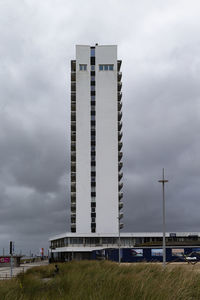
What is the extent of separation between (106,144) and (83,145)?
5.26m

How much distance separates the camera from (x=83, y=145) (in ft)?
309

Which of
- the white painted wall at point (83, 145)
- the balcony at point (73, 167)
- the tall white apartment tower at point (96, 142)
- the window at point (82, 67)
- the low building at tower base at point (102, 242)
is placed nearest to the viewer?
the low building at tower base at point (102, 242)

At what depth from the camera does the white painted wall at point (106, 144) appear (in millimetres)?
90938

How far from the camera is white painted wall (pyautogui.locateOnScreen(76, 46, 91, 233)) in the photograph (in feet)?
298

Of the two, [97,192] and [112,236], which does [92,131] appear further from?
[112,236]

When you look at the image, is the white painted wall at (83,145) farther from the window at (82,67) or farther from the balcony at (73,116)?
the balcony at (73,116)

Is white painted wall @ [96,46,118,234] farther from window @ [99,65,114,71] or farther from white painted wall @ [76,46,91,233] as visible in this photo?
white painted wall @ [76,46,91,233]

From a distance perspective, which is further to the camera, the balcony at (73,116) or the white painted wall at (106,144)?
the balcony at (73,116)

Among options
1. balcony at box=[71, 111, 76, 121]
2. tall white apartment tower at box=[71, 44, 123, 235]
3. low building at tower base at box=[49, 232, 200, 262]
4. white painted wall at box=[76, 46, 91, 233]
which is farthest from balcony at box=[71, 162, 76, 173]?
low building at tower base at box=[49, 232, 200, 262]

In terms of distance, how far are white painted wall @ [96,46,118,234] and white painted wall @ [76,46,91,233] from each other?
84.7 inches

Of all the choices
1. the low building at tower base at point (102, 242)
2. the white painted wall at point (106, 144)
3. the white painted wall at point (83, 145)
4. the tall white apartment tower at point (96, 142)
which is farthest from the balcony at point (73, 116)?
the low building at tower base at point (102, 242)

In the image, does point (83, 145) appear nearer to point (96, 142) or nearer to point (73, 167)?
point (96, 142)

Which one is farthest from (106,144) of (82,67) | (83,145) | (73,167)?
(82,67)

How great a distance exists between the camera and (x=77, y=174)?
9275cm
